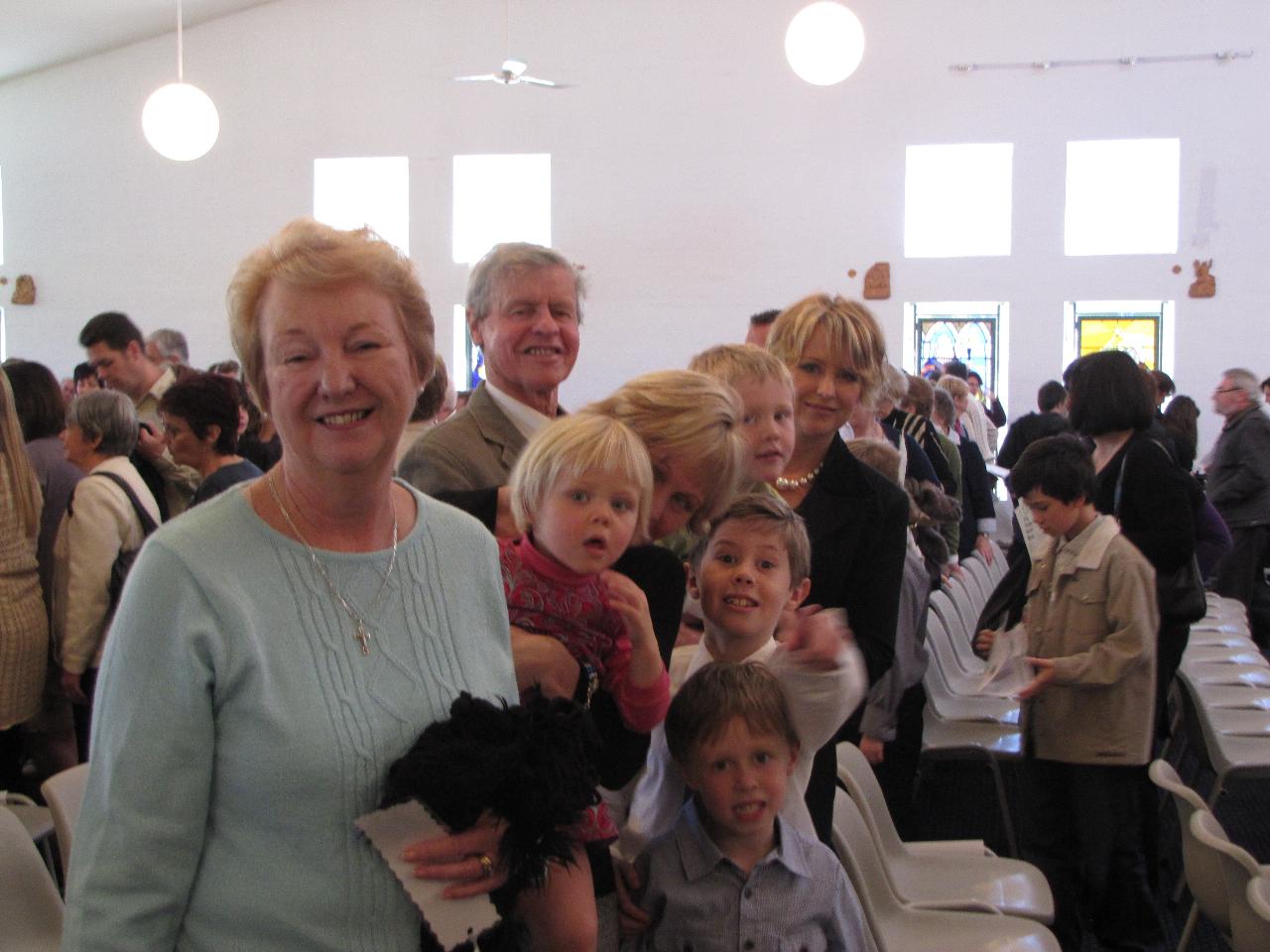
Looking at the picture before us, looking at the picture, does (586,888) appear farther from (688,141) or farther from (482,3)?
(482,3)

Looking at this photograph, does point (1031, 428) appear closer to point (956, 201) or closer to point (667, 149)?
point (956, 201)

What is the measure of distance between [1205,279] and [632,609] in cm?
1297

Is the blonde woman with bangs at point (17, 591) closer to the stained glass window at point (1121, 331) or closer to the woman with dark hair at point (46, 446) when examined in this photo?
the woman with dark hair at point (46, 446)

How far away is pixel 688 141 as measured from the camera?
536 inches

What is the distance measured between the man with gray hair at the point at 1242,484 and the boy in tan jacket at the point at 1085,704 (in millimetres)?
5177

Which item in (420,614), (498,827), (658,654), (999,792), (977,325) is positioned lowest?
(999,792)

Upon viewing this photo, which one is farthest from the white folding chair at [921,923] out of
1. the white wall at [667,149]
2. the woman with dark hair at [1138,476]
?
the white wall at [667,149]

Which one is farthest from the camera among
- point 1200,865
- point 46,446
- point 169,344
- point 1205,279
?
point 1205,279

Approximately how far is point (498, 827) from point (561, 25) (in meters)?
13.4

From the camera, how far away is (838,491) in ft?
7.90

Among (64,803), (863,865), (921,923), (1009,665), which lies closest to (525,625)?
(64,803)

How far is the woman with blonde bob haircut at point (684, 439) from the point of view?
1869 millimetres

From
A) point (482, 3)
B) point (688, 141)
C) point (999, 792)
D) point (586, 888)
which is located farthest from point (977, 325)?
point (586, 888)

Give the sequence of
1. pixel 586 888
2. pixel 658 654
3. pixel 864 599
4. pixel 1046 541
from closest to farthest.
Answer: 1. pixel 586 888
2. pixel 658 654
3. pixel 864 599
4. pixel 1046 541
